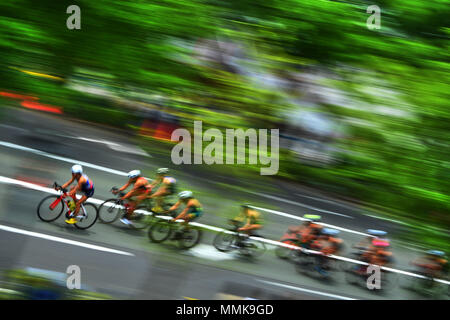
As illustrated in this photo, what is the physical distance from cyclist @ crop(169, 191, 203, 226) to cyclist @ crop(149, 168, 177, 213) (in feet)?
0.22

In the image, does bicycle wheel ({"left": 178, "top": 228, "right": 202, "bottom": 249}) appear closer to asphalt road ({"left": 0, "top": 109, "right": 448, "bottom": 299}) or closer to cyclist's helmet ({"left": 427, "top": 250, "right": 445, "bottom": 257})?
cyclist's helmet ({"left": 427, "top": 250, "right": 445, "bottom": 257})

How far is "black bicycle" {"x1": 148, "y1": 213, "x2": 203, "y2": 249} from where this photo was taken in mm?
2852

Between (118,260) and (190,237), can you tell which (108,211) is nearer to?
(118,260)

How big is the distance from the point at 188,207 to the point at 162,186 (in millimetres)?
209

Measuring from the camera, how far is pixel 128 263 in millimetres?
8969

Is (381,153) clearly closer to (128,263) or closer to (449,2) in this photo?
(449,2)

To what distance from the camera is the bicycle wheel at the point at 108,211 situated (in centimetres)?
899

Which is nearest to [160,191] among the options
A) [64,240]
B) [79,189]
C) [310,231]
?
[310,231]

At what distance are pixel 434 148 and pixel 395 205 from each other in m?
0.45

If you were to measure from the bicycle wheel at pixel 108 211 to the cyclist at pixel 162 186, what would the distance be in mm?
6190

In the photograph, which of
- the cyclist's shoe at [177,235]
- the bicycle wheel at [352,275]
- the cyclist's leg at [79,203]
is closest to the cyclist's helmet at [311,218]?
the bicycle wheel at [352,275]
